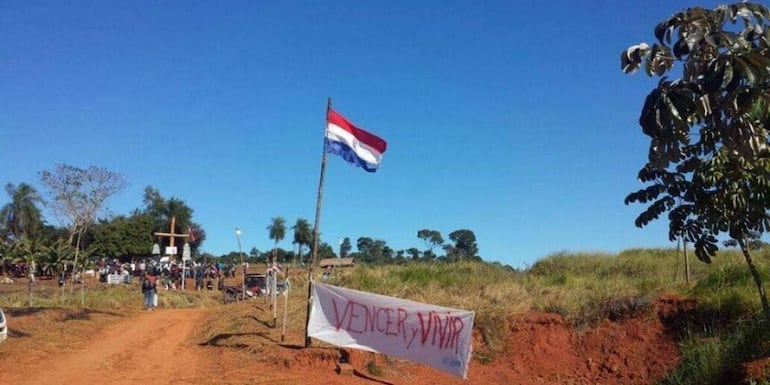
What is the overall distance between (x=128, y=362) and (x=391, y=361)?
220 inches

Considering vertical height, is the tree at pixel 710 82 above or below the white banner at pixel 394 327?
above

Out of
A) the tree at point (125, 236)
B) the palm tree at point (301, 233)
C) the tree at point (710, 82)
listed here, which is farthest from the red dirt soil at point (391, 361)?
the palm tree at point (301, 233)

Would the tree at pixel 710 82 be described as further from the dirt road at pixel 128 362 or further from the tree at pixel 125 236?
the tree at pixel 125 236

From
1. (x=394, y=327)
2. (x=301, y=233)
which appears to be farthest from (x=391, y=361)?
(x=301, y=233)

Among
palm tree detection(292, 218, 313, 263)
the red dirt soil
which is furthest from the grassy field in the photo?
palm tree detection(292, 218, 313, 263)

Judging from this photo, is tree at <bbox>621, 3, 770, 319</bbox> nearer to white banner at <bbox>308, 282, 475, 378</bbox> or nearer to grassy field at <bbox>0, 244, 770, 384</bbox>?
grassy field at <bbox>0, 244, 770, 384</bbox>

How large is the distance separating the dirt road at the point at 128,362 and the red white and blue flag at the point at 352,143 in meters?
5.18

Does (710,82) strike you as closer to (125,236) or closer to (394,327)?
(394,327)

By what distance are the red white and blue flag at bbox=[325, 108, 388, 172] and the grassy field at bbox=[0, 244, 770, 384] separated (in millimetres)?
3768

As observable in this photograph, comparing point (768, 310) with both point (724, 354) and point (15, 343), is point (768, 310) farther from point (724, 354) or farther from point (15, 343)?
point (15, 343)

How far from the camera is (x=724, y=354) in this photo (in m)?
9.08

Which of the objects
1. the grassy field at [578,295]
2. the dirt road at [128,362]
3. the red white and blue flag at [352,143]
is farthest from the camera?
the red white and blue flag at [352,143]

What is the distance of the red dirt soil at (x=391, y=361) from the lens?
1150cm

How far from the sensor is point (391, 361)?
1222 centimetres
